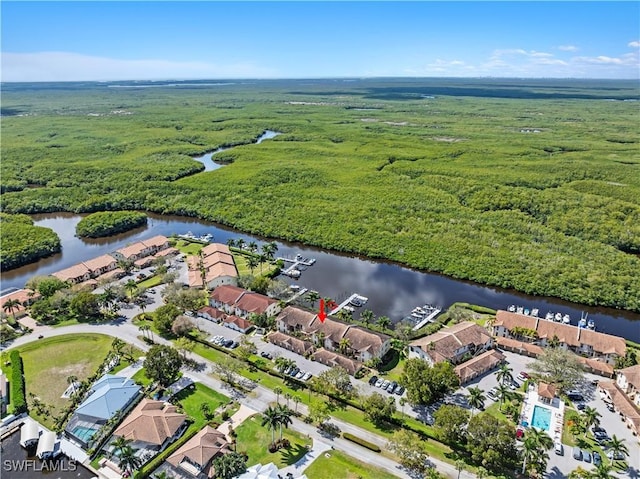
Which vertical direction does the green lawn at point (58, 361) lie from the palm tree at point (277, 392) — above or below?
below

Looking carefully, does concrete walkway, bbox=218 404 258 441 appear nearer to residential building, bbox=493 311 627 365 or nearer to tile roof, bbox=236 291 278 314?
tile roof, bbox=236 291 278 314

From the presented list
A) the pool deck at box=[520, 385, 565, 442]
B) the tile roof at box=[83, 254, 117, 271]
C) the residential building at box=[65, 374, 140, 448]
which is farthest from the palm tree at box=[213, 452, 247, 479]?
the tile roof at box=[83, 254, 117, 271]

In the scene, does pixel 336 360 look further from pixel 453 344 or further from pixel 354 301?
pixel 354 301

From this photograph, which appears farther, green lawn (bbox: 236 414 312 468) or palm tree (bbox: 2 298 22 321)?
palm tree (bbox: 2 298 22 321)

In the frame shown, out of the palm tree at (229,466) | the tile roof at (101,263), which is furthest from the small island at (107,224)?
the palm tree at (229,466)

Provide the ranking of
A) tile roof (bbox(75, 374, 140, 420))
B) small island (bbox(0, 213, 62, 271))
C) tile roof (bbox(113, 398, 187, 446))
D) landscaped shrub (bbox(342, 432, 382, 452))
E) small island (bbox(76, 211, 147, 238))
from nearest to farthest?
landscaped shrub (bbox(342, 432, 382, 452))
tile roof (bbox(113, 398, 187, 446))
tile roof (bbox(75, 374, 140, 420))
small island (bbox(0, 213, 62, 271))
small island (bbox(76, 211, 147, 238))

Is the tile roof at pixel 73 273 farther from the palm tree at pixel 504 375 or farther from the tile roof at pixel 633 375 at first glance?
the tile roof at pixel 633 375

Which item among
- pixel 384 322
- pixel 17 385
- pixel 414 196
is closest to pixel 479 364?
pixel 384 322
